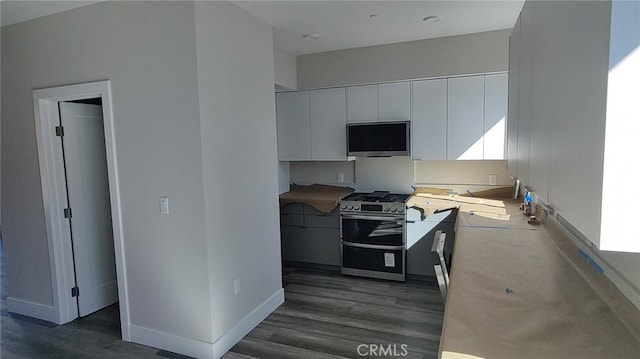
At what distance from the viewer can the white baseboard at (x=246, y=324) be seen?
8.44ft

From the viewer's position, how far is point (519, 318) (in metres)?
1.29

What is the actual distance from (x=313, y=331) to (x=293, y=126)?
246 centimetres

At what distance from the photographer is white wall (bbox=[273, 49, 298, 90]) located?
3912 millimetres

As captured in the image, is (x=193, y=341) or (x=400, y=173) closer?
(x=193, y=341)

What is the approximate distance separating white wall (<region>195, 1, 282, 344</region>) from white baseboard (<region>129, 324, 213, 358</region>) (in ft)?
0.47

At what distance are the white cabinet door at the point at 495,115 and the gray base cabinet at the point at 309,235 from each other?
6.07 ft

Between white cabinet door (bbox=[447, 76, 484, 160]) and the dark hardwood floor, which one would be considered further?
white cabinet door (bbox=[447, 76, 484, 160])

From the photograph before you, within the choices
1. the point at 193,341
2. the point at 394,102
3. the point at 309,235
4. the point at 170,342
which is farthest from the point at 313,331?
the point at 394,102

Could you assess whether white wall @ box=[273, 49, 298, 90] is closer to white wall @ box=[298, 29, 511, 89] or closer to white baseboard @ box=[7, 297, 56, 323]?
white wall @ box=[298, 29, 511, 89]

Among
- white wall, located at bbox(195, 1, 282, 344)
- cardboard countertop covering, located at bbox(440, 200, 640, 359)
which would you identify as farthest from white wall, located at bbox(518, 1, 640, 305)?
white wall, located at bbox(195, 1, 282, 344)

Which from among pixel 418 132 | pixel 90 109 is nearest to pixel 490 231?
pixel 418 132

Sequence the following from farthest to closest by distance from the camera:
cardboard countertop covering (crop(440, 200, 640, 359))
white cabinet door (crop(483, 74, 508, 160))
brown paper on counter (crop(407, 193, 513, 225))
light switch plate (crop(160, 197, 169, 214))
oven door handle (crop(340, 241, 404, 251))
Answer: oven door handle (crop(340, 241, 404, 251))
white cabinet door (crop(483, 74, 508, 160))
brown paper on counter (crop(407, 193, 513, 225))
light switch plate (crop(160, 197, 169, 214))
cardboard countertop covering (crop(440, 200, 640, 359))

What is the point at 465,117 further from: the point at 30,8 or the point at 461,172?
the point at 30,8

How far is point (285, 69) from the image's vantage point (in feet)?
13.4
